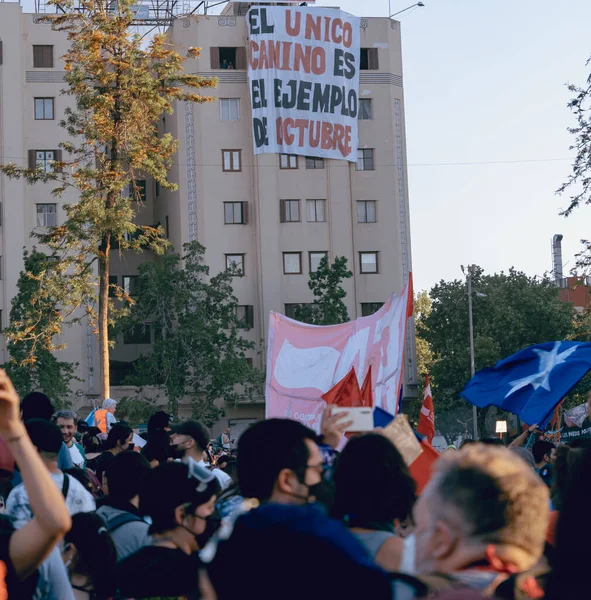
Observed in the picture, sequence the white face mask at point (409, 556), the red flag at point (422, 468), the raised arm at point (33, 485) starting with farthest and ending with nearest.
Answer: the red flag at point (422, 468) < the raised arm at point (33, 485) < the white face mask at point (409, 556)

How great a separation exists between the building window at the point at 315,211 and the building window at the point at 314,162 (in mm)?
1688

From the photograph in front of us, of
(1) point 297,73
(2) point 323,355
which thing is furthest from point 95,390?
(2) point 323,355

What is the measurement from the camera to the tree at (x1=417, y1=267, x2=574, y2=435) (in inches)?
2436

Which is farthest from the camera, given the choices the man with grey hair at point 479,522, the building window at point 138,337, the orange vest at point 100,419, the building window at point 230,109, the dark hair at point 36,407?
the building window at point 138,337

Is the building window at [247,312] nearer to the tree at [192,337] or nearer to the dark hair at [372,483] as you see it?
the tree at [192,337]

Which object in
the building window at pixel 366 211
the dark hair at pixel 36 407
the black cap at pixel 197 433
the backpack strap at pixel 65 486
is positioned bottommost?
the backpack strap at pixel 65 486

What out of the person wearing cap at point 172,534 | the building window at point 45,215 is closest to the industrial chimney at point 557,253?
the building window at point 45,215

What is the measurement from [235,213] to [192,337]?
30.3 feet

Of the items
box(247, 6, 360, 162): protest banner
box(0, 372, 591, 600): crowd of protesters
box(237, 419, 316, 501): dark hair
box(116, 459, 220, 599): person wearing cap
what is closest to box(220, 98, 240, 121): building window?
box(247, 6, 360, 162): protest banner

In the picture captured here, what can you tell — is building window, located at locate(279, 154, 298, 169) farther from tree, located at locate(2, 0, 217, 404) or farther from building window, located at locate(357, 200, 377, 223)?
tree, located at locate(2, 0, 217, 404)

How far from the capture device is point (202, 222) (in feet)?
189

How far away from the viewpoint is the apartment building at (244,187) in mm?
56719

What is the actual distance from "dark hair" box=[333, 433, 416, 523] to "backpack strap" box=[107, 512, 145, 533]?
177 cm

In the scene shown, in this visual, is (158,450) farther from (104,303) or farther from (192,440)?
(104,303)
